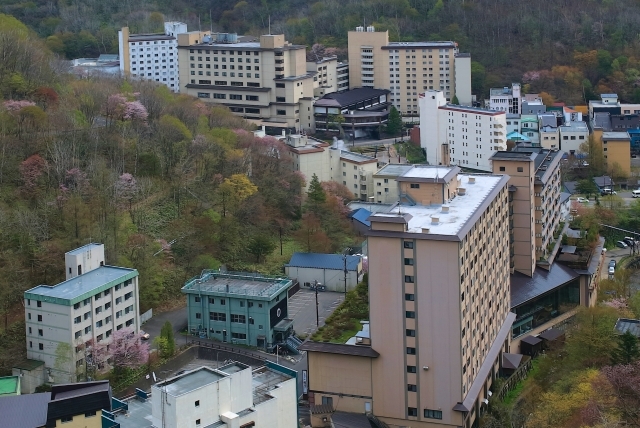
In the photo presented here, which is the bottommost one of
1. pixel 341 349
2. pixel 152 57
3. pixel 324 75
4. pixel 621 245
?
pixel 621 245

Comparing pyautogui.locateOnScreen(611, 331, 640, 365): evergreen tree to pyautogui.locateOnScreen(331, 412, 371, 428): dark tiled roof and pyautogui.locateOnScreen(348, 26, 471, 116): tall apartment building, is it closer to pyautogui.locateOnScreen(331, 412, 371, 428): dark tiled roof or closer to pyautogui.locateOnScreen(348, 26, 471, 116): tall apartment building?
pyautogui.locateOnScreen(331, 412, 371, 428): dark tiled roof

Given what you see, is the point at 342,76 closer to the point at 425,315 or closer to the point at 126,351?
the point at 126,351

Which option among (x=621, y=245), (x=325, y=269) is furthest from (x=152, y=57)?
(x=325, y=269)

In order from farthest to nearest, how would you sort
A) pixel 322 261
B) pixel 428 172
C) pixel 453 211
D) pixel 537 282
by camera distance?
1. pixel 322 261
2. pixel 537 282
3. pixel 428 172
4. pixel 453 211

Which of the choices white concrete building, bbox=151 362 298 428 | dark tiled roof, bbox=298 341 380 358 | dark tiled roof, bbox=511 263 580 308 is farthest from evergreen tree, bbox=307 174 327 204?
white concrete building, bbox=151 362 298 428

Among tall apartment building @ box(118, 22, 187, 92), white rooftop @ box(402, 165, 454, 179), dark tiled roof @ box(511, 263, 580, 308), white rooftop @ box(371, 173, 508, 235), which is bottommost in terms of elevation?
dark tiled roof @ box(511, 263, 580, 308)

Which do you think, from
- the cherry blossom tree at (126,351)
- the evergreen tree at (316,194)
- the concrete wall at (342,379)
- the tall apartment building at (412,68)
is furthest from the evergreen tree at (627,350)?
the tall apartment building at (412,68)

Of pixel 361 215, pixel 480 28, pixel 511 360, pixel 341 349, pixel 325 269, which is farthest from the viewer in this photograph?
pixel 480 28

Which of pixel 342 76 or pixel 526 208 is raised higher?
pixel 342 76
